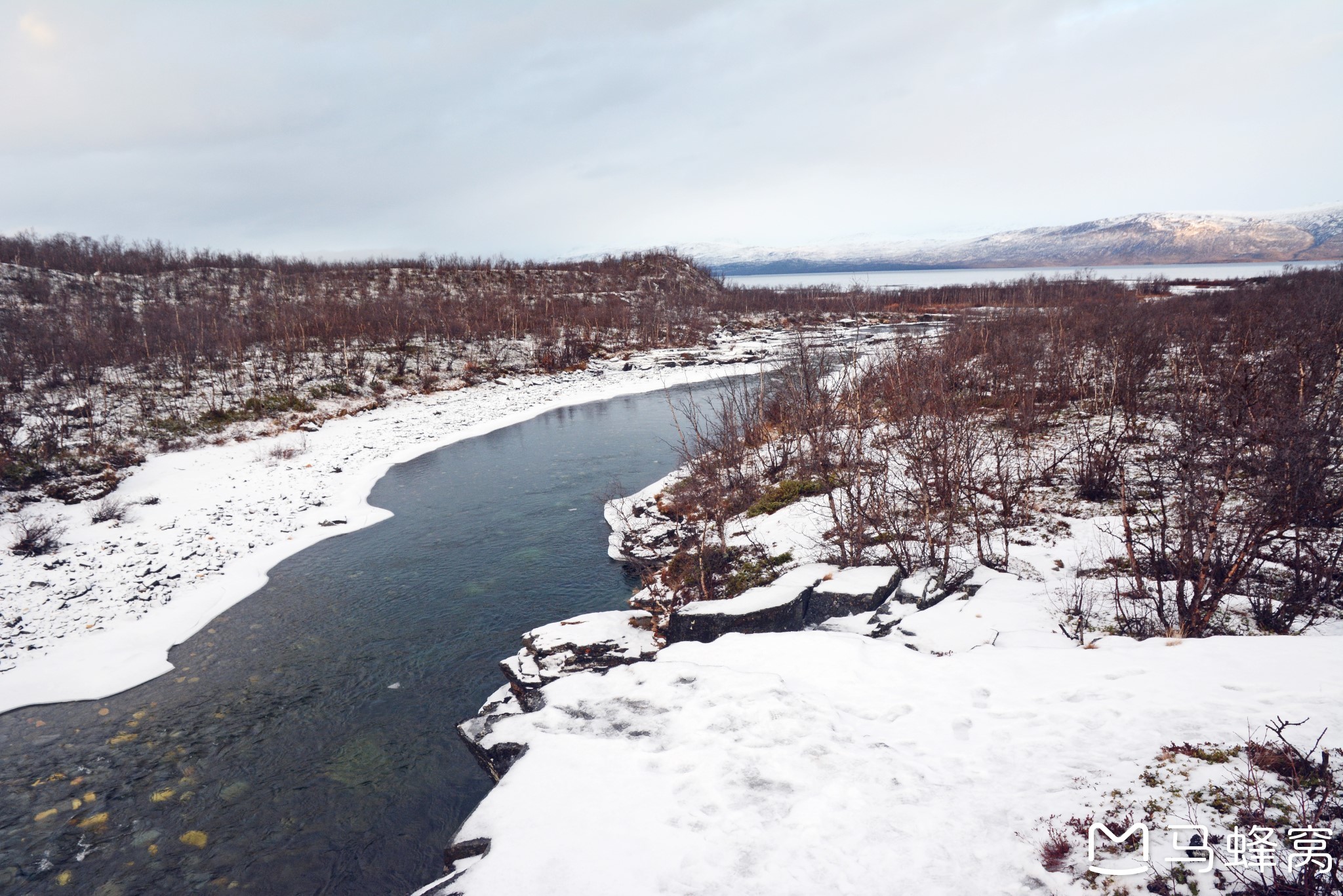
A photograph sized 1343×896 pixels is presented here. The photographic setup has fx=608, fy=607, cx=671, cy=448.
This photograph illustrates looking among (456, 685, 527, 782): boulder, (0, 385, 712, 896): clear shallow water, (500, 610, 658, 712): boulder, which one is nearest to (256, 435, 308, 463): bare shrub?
(0, 385, 712, 896): clear shallow water

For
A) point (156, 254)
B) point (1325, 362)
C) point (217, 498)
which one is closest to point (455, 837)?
point (217, 498)

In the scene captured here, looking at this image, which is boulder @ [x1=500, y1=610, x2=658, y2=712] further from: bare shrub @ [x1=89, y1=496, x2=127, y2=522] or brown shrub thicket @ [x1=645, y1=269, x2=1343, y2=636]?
bare shrub @ [x1=89, y1=496, x2=127, y2=522]

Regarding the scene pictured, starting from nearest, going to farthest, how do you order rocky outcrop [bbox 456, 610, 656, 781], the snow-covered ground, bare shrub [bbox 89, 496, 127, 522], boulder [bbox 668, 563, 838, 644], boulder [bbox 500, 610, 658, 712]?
the snow-covered ground < rocky outcrop [bbox 456, 610, 656, 781] < boulder [bbox 500, 610, 658, 712] < boulder [bbox 668, 563, 838, 644] < bare shrub [bbox 89, 496, 127, 522]

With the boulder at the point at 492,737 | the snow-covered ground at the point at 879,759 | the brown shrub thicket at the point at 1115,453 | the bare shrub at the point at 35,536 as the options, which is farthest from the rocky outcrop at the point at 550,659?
the bare shrub at the point at 35,536

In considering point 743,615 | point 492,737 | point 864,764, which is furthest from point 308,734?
point 864,764

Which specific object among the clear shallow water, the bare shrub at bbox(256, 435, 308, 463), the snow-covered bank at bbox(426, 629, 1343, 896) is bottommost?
the clear shallow water

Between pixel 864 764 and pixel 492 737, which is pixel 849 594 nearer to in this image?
pixel 864 764

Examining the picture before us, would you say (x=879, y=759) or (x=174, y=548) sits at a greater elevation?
(x=174, y=548)
